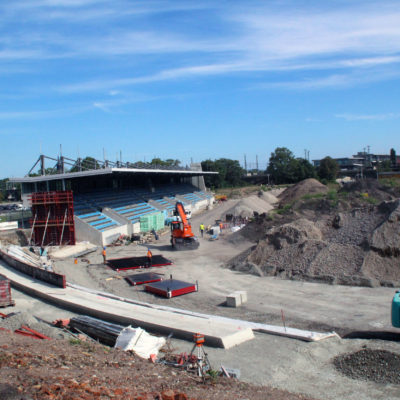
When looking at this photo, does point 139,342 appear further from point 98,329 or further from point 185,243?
point 185,243

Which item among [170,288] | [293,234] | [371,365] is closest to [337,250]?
[293,234]

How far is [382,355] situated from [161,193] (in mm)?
50415

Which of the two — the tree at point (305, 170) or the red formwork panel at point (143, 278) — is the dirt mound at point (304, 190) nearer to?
the tree at point (305, 170)

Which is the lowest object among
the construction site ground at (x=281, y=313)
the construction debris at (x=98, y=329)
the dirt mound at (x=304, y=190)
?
the construction site ground at (x=281, y=313)

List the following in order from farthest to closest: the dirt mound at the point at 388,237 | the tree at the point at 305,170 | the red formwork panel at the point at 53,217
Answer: the tree at the point at 305,170
the red formwork panel at the point at 53,217
the dirt mound at the point at 388,237

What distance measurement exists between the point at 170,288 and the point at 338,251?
8879 millimetres

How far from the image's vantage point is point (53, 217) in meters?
33.6

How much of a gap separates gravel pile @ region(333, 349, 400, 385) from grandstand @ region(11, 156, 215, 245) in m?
25.9

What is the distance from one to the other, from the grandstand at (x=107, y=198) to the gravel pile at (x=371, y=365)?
25855mm

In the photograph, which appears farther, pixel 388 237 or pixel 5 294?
pixel 388 237

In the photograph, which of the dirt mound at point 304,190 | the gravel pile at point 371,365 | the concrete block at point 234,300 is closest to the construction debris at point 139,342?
the gravel pile at point 371,365

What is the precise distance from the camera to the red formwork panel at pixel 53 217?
3328cm

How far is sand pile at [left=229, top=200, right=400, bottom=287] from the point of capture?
65.3ft

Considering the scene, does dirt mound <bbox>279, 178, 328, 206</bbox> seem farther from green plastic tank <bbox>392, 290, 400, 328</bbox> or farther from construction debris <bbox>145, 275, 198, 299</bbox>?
green plastic tank <bbox>392, 290, 400, 328</bbox>
